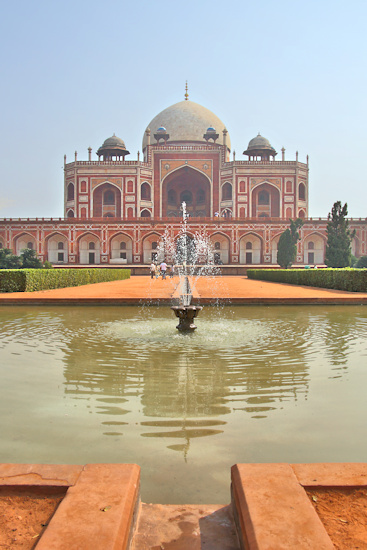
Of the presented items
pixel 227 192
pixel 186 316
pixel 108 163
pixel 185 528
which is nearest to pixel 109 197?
pixel 108 163

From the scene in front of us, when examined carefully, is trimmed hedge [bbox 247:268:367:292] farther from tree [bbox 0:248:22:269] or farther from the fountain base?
tree [bbox 0:248:22:269]

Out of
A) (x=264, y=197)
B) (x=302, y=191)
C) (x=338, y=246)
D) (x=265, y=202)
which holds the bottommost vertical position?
(x=338, y=246)

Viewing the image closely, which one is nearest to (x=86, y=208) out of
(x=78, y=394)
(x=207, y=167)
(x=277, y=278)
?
(x=207, y=167)

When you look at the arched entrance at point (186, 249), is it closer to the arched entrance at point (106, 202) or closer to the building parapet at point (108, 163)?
the arched entrance at point (106, 202)

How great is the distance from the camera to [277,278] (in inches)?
642

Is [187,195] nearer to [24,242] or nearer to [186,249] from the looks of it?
[186,249]

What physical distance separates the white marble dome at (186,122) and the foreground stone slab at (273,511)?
113 feet

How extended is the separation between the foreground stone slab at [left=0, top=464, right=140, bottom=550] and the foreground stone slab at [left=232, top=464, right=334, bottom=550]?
0.33 meters

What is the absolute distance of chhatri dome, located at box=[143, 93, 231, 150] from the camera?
1396 inches

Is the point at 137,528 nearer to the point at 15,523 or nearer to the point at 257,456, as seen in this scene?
the point at 15,523

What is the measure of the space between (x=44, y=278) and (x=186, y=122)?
26.7 meters

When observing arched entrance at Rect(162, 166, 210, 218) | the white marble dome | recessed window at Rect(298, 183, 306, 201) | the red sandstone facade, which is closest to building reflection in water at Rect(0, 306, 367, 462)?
the red sandstone facade

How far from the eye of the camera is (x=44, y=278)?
12047 mm

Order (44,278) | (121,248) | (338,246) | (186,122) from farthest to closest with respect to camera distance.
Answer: (186,122), (121,248), (338,246), (44,278)
